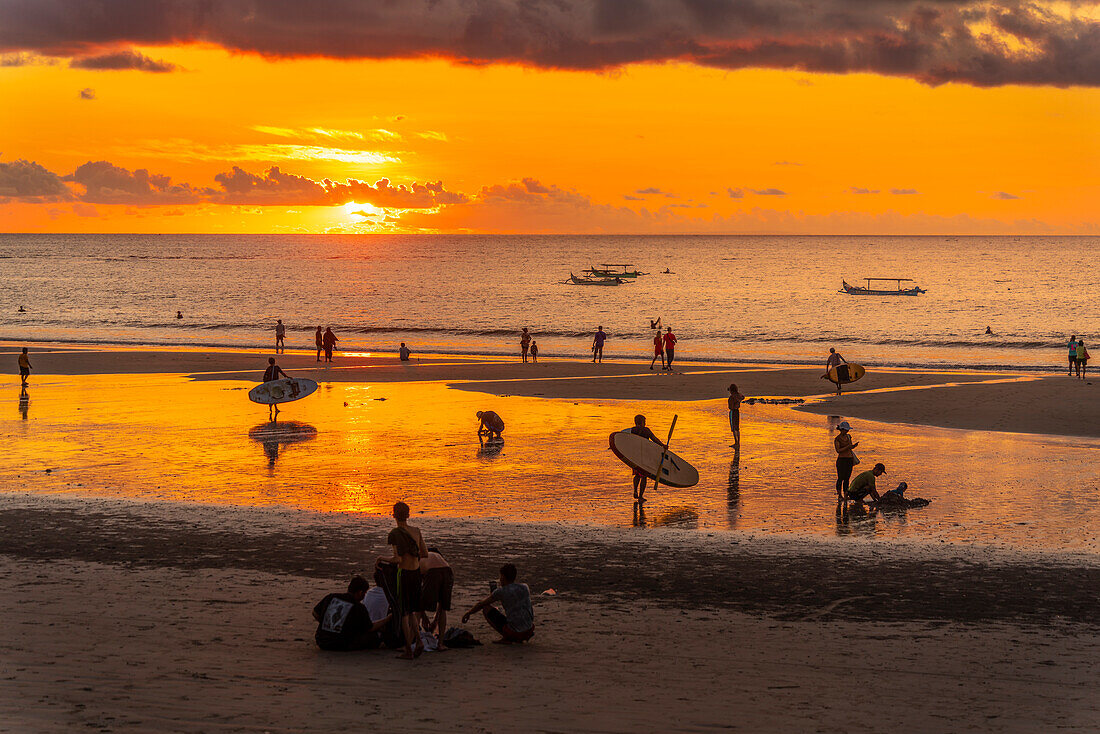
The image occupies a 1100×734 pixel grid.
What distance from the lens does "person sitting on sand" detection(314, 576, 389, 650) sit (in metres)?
10.5

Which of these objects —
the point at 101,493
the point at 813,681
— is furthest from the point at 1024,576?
the point at 101,493

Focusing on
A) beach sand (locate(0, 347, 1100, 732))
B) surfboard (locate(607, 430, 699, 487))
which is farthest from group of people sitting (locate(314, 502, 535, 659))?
surfboard (locate(607, 430, 699, 487))

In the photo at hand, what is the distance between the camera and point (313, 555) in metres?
14.4

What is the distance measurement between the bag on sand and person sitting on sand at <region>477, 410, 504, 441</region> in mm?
13326

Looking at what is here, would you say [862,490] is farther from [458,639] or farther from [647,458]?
[458,639]

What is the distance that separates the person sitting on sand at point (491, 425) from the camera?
24.3 metres

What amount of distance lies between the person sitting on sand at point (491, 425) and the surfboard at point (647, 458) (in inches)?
245

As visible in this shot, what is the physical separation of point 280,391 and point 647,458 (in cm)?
1485

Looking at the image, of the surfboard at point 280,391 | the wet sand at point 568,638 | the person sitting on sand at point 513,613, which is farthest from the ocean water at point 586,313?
the person sitting on sand at point 513,613

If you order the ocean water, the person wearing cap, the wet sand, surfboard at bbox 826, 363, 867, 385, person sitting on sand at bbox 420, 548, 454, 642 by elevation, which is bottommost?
the wet sand

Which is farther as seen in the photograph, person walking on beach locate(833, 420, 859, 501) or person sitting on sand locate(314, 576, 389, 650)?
person walking on beach locate(833, 420, 859, 501)

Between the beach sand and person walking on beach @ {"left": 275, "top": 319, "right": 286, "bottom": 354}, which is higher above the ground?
person walking on beach @ {"left": 275, "top": 319, "right": 286, "bottom": 354}

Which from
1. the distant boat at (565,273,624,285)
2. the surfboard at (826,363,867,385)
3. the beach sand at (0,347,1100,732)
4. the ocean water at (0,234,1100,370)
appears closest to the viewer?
the beach sand at (0,347,1100,732)

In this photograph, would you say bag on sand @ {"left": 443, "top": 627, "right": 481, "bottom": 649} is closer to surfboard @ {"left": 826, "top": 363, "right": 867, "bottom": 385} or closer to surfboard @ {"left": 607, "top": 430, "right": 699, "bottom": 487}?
surfboard @ {"left": 607, "top": 430, "right": 699, "bottom": 487}
